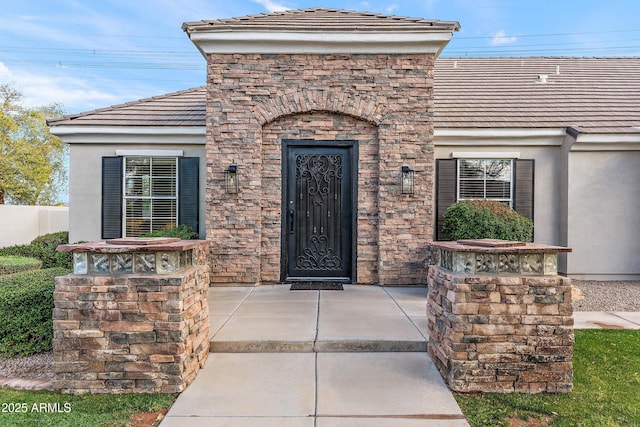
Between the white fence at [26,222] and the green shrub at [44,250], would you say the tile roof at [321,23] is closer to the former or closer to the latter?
the green shrub at [44,250]

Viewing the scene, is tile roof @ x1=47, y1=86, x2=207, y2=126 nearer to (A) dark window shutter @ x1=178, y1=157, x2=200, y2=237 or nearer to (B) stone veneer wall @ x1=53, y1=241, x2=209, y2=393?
(A) dark window shutter @ x1=178, y1=157, x2=200, y2=237

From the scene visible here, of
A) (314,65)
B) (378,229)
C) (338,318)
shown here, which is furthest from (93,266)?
(314,65)

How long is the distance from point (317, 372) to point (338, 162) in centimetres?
402

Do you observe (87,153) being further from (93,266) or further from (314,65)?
(93,266)

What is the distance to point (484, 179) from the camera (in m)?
7.75

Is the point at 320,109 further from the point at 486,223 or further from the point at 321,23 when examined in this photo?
the point at 486,223

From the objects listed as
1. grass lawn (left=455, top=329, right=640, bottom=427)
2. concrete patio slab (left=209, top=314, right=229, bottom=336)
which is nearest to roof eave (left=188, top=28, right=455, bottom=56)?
concrete patio slab (left=209, top=314, right=229, bottom=336)

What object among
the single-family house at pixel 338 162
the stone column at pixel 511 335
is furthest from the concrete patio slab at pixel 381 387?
the single-family house at pixel 338 162

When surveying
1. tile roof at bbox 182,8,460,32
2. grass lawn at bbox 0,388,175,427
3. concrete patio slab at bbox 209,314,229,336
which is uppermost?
tile roof at bbox 182,8,460,32

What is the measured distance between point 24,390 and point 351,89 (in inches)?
227

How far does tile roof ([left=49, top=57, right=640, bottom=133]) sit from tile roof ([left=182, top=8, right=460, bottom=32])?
6.68ft

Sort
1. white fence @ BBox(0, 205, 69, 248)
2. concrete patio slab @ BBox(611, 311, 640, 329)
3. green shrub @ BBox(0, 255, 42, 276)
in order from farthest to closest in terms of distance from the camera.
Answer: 1. white fence @ BBox(0, 205, 69, 248)
2. green shrub @ BBox(0, 255, 42, 276)
3. concrete patio slab @ BBox(611, 311, 640, 329)

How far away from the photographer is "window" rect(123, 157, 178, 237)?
25.5 ft

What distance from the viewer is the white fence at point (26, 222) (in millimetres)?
13914
